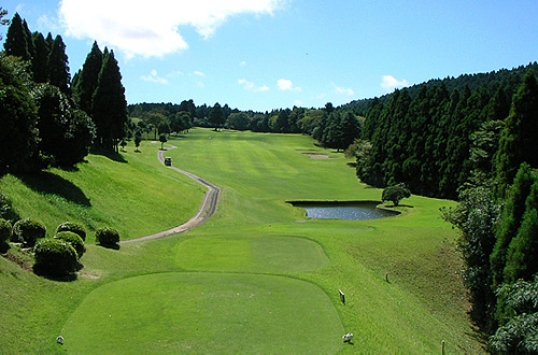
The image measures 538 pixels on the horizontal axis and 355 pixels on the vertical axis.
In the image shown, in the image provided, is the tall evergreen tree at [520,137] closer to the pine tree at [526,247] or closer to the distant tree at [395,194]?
the pine tree at [526,247]

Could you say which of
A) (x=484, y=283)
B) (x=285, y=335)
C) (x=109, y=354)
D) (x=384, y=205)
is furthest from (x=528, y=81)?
(x=109, y=354)

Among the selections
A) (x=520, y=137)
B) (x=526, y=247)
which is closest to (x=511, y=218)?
(x=526, y=247)

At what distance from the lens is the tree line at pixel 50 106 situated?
2411 centimetres

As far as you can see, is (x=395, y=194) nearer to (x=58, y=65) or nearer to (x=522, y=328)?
(x=522, y=328)

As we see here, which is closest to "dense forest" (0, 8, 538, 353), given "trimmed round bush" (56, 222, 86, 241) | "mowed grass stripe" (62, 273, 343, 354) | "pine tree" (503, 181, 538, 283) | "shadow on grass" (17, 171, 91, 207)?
"pine tree" (503, 181, 538, 283)

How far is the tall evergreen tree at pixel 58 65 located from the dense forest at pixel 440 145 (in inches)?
4.9

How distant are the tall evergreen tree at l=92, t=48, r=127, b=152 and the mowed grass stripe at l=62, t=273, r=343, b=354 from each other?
137ft

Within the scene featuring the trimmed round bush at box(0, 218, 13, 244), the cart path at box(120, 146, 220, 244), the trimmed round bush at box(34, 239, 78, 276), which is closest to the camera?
the trimmed round bush at box(34, 239, 78, 276)

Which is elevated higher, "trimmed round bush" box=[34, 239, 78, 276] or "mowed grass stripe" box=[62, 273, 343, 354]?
"trimmed round bush" box=[34, 239, 78, 276]

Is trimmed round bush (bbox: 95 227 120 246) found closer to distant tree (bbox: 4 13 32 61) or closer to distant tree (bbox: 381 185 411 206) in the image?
distant tree (bbox: 4 13 32 61)

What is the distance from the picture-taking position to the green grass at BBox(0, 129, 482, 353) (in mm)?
13414

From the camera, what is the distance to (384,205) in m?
55.9

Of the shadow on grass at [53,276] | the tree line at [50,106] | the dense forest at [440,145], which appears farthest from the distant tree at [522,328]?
the tree line at [50,106]

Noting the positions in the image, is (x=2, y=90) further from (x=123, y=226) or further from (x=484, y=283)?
(x=484, y=283)
